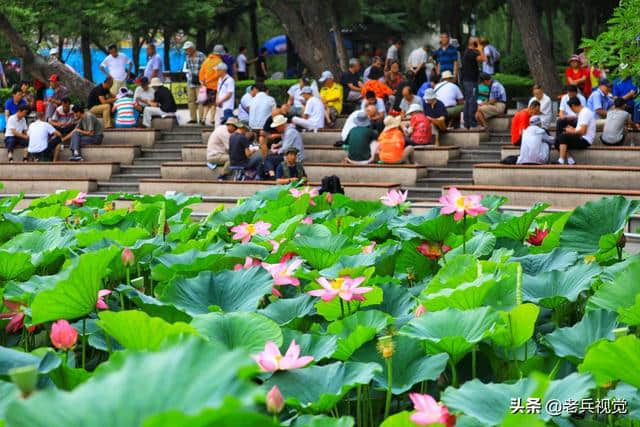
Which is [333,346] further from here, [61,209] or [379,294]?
[61,209]

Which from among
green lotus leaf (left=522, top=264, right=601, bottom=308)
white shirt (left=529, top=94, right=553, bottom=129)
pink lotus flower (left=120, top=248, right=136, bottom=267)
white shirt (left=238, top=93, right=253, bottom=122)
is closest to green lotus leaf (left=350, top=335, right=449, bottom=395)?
green lotus leaf (left=522, top=264, right=601, bottom=308)

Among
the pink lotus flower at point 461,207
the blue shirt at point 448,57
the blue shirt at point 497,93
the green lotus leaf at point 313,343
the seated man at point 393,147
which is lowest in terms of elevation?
the seated man at point 393,147

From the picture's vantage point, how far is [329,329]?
12.0ft

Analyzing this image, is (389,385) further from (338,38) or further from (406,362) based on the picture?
(338,38)

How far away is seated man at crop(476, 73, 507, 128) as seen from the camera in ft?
61.1

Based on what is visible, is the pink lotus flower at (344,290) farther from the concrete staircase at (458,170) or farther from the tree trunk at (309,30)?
the tree trunk at (309,30)

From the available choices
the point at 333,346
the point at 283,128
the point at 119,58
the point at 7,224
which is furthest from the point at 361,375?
the point at 119,58

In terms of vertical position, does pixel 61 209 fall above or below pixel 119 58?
below

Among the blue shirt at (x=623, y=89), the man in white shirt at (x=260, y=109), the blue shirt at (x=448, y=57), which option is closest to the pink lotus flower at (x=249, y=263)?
the blue shirt at (x=623, y=89)

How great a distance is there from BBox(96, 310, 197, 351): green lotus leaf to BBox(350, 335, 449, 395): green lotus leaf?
2.09ft

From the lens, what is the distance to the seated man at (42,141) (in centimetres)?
2000

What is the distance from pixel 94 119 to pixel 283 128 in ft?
17.6

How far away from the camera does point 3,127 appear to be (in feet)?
75.3

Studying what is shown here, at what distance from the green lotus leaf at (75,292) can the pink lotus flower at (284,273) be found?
677mm
